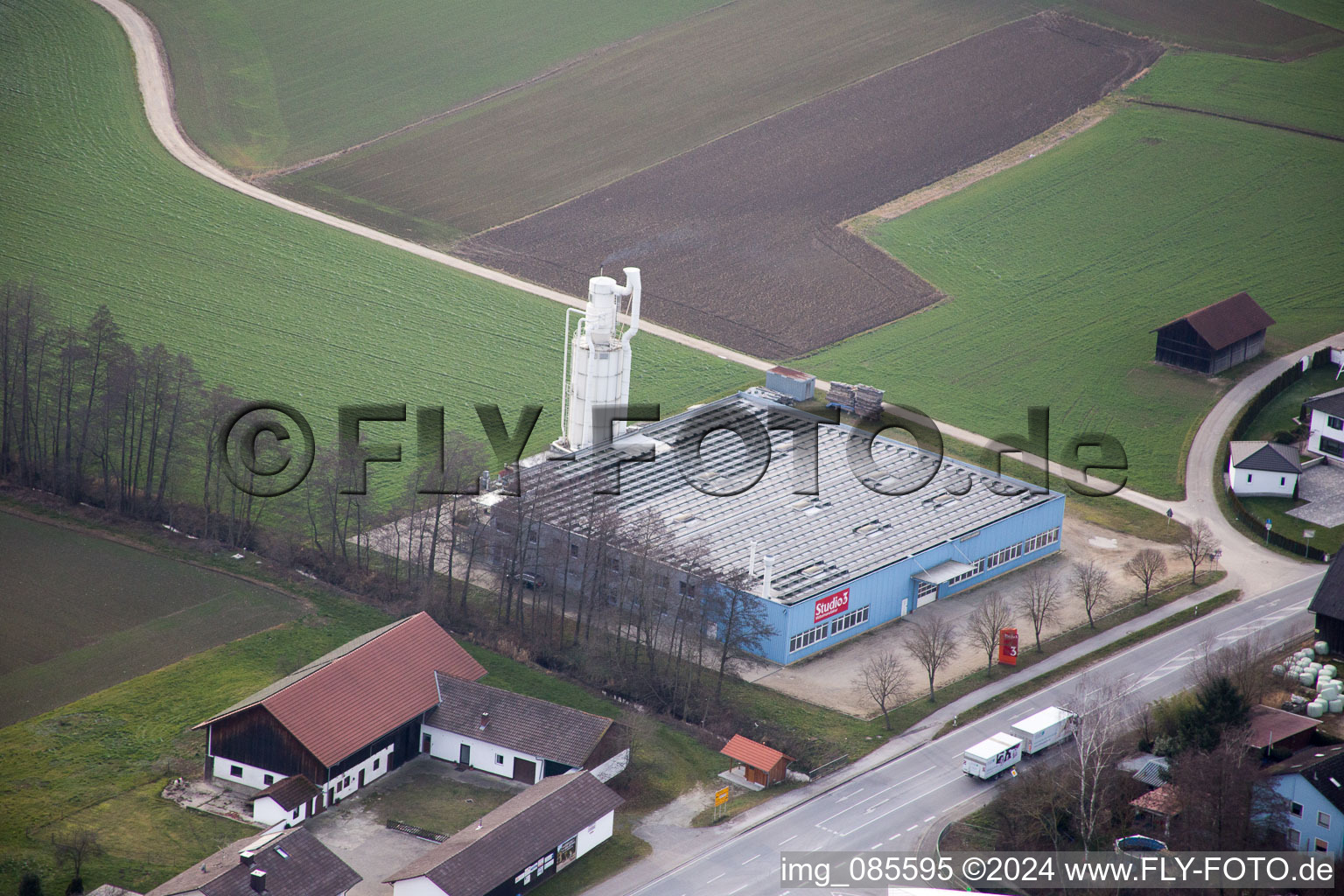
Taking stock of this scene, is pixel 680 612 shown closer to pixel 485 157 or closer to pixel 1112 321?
pixel 1112 321

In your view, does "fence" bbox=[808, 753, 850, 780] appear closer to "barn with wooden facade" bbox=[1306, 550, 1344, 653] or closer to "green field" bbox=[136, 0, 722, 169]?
"barn with wooden facade" bbox=[1306, 550, 1344, 653]

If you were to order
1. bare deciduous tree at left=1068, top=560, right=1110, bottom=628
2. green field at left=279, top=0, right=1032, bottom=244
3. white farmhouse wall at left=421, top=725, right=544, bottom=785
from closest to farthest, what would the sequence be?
white farmhouse wall at left=421, top=725, right=544, bottom=785
bare deciduous tree at left=1068, top=560, right=1110, bottom=628
green field at left=279, top=0, right=1032, bottom=244

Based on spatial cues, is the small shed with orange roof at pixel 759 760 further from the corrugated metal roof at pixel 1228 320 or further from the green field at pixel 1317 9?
the green field at pixel 1317 9

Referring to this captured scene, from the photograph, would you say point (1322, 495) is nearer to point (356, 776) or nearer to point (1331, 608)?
point (1331, 608)

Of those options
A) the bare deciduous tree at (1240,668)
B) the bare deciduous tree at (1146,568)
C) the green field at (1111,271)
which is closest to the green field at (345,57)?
the green field at (1111,271)

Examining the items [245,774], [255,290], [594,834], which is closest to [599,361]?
[245,774]

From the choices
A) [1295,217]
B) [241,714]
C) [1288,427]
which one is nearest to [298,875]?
[241,714]

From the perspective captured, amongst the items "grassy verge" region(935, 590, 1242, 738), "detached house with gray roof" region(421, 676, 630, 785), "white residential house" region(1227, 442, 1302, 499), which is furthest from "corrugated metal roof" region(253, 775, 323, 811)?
"white residential house" region(1227, 442, 1302, 499)
